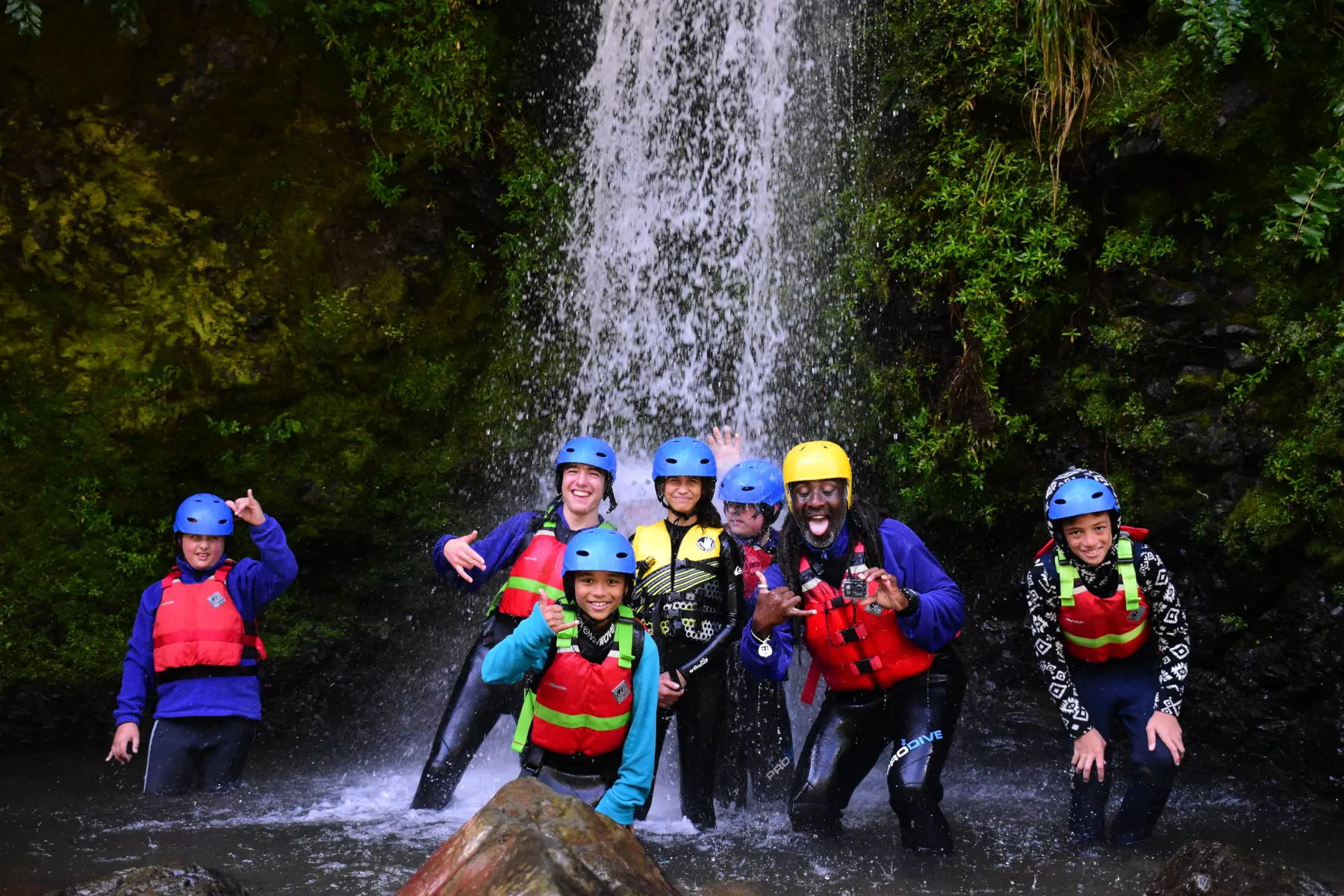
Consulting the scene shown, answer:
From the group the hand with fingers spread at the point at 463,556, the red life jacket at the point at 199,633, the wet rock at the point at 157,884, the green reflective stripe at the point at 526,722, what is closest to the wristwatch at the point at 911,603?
the green reflective stripe at the point at 526,722

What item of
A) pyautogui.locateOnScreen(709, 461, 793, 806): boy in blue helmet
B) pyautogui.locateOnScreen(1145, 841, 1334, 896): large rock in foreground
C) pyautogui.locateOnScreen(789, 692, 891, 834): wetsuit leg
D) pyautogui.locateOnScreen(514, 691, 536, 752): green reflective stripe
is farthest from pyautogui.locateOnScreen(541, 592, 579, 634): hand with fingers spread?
pyautogui.locateOnScreen(1145, 841, 1334, 896): large rock in foreground

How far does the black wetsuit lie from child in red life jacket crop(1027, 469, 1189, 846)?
1466 mm

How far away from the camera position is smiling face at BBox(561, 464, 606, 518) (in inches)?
223

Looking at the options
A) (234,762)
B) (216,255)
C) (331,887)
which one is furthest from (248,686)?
(216,255)

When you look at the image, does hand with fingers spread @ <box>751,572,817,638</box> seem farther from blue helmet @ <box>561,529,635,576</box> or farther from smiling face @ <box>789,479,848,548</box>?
blue helmet @ <box>561,529,635,576</box>

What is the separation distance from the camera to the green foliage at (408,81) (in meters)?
8.15

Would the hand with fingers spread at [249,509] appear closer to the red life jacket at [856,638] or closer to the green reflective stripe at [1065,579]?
the red life jacket at [856,638]

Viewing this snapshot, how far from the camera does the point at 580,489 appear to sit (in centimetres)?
568

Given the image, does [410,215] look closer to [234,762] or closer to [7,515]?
[7,515]

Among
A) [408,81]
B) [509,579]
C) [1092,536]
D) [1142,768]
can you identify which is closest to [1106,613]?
[1092,536]

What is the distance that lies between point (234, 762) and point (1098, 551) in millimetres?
4528

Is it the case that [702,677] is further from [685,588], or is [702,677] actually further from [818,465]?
[818,465]

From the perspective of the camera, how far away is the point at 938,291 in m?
7.32

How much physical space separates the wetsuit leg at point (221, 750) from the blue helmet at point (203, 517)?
1.00m
